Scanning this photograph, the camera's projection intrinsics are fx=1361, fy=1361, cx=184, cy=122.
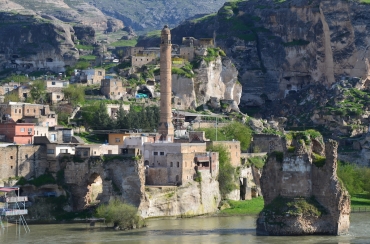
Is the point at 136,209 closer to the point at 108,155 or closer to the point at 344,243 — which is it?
the point at 108,155

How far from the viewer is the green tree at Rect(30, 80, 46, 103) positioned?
122062 mm

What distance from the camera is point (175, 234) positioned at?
284ft

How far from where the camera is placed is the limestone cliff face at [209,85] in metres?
134

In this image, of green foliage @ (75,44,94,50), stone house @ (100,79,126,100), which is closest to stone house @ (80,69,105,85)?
stone house @ (100,79,126,100)

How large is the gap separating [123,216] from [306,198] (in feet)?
42.6

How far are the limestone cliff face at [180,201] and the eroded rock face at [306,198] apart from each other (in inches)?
468

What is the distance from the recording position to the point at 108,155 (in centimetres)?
9662

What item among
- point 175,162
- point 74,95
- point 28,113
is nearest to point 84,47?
point 74,95

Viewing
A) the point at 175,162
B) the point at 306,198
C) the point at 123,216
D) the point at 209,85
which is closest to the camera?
the point at 306,198

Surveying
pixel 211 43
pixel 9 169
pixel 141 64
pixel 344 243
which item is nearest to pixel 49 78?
pixel 141 64

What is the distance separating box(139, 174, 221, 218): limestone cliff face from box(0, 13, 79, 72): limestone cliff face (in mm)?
52043

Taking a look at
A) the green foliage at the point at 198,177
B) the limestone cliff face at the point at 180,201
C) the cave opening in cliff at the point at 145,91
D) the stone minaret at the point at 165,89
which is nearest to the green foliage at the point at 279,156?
the limestone cliff face at the point at 180,201

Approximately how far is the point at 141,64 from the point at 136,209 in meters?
45.5

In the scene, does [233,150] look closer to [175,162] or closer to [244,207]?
[244,207]
